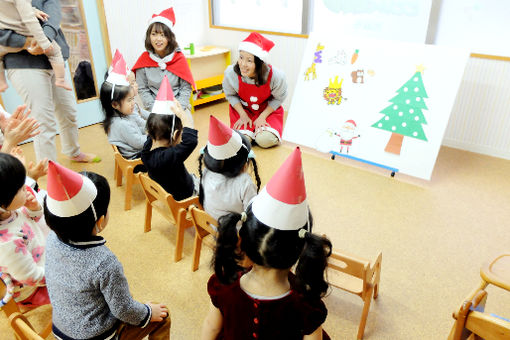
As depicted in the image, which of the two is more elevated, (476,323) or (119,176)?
(476,323)

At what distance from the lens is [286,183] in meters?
1.00

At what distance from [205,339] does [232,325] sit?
0.20 m

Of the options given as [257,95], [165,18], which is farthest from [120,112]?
[257,95]

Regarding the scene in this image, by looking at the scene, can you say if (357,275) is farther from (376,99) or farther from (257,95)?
(257,95)

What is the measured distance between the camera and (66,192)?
1033 mm

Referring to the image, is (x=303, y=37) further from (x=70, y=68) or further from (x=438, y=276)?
(x=438, y=276)

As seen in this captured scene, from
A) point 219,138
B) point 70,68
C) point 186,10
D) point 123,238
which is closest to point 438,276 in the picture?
point 219,138

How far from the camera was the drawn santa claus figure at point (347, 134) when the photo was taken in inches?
124

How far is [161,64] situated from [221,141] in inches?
73.0

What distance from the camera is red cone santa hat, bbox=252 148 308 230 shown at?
0.97m

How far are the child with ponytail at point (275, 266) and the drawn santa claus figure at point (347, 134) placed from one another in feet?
7.38

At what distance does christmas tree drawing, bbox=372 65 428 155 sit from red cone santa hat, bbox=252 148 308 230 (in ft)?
7.11

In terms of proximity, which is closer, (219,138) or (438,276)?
(219,138)

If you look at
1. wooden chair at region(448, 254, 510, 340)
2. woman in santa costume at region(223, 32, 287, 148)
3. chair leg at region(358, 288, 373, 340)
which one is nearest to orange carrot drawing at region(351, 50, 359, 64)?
woman in santa costume at region(223, 32, 287, 148)
